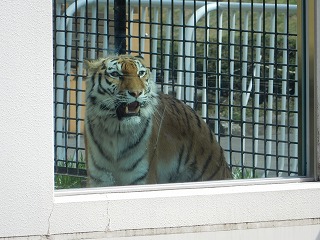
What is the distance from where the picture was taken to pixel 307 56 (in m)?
7.52

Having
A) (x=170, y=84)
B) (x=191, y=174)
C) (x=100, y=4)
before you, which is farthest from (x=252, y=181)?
(x=100, y=4)

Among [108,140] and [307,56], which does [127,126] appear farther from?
[307,56]

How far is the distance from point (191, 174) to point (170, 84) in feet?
2.19

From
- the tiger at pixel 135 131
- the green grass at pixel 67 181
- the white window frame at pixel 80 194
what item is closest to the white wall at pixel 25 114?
the white window frame at pixel 80 194

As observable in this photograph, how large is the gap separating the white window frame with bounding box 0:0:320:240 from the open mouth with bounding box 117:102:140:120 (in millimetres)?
487

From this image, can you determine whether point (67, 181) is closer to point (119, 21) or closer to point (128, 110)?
point (128, 110)

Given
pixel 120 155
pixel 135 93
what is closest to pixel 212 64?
pixel 135 93

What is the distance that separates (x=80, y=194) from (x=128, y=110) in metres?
0.64

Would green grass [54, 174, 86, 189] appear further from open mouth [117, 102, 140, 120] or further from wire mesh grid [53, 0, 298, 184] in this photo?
open mouth [117, 102, 140, 120]

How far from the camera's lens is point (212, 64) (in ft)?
24.0

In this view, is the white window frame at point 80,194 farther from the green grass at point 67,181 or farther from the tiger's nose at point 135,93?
the tiger's nose at point 135,93

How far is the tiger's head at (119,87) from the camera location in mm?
7082

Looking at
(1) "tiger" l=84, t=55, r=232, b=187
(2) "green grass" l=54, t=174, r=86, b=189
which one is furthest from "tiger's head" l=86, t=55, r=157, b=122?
(2) "green grass" l=54, t=174, r=86, b=189

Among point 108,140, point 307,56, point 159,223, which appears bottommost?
point 159,223
